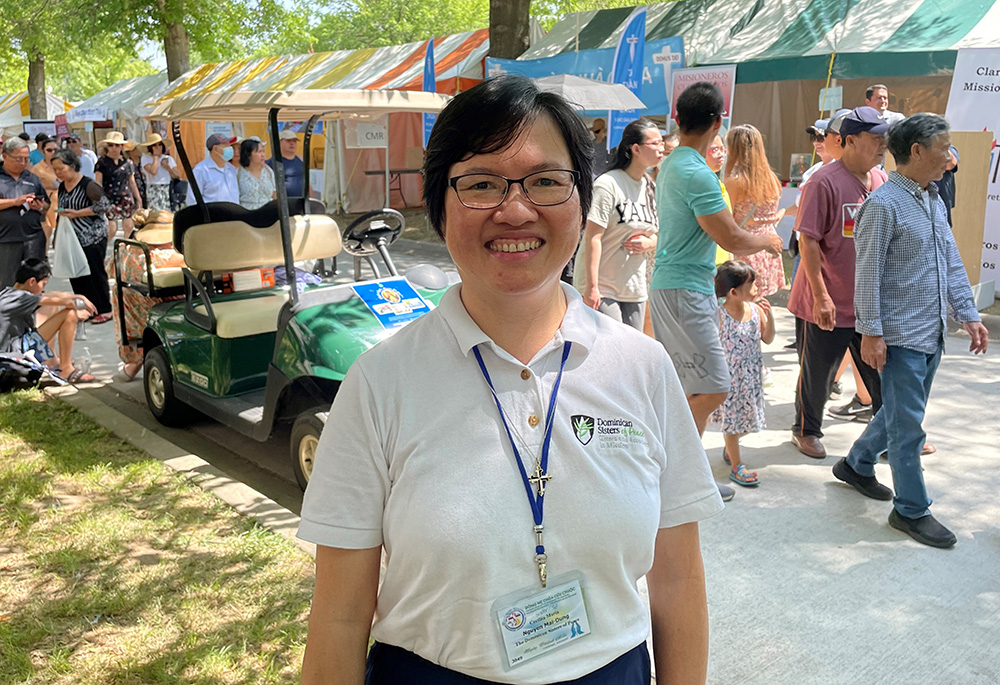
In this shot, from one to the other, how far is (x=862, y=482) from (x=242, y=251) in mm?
4189

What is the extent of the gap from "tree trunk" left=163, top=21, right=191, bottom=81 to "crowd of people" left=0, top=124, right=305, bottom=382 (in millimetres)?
12716

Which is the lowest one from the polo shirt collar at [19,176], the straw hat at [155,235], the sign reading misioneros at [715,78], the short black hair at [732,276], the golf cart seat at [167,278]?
the golf cart seat at [167,278]

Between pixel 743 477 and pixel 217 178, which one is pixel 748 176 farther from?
pixel 217 178

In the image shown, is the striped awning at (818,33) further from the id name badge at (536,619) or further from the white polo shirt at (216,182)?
the id name badge at (536,619)

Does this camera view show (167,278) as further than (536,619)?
Yes

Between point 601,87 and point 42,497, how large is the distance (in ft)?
27.5

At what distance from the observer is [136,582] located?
146 inches

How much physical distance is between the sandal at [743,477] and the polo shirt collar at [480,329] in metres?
3.44

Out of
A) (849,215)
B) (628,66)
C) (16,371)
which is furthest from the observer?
(628,66)

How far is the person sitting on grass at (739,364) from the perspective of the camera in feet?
16.1

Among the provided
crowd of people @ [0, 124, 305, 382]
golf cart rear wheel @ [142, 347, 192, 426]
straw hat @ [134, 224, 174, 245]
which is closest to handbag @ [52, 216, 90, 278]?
crowd of people @ [0, 124, 305, 382]

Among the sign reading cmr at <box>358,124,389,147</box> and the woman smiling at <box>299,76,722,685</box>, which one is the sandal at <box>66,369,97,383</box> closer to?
the woman smiling at <box>299,76,722,685</box>

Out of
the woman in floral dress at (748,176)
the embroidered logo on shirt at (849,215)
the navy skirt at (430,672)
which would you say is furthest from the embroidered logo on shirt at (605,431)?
the woman in floral dress at (748,176)

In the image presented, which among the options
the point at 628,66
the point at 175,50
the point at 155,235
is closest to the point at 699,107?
the point at 155,235
